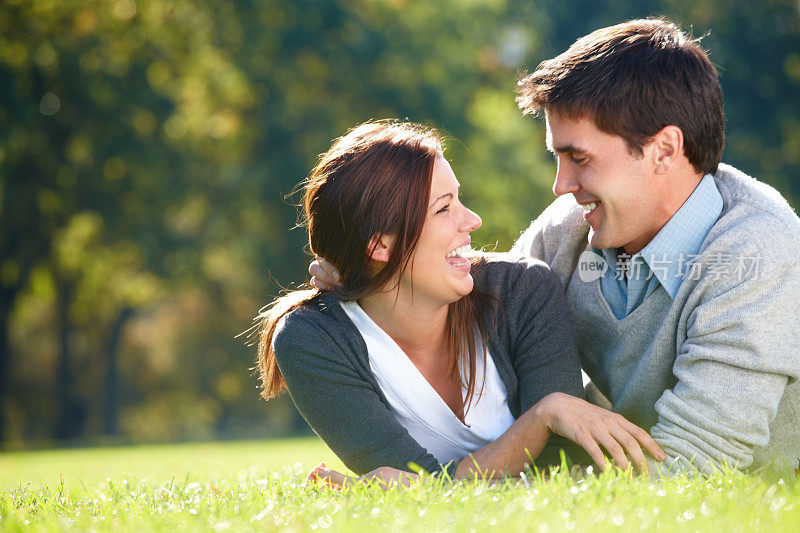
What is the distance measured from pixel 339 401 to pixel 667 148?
203 cm

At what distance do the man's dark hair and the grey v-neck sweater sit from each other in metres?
0.31

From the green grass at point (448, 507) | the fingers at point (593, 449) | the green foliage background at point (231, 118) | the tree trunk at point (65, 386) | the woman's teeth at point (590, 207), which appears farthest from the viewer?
the tree trunk at point (65, 386)

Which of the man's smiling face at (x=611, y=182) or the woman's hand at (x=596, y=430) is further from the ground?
the man's smiling face at (x=611, y=182)

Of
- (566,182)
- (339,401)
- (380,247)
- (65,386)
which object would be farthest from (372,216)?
(65,386)

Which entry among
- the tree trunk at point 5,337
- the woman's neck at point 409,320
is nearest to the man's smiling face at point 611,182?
the woman's neck at point 409,320

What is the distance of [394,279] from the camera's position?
422cm

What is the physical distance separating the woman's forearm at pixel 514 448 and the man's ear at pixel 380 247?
103cm

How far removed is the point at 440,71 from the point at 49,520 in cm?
2320

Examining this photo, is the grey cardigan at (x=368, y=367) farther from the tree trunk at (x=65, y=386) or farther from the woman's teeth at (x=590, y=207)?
the tree trunk at (x=65, y=386)

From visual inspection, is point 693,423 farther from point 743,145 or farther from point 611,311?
point 743,145

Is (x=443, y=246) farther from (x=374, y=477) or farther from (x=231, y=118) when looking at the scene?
(x=231, y=118)

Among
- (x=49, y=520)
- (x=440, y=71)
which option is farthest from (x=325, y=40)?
(x=49, y=520)

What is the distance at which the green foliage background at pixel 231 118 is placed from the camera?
2292 centimetres

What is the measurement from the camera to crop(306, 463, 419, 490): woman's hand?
3.45 meters
